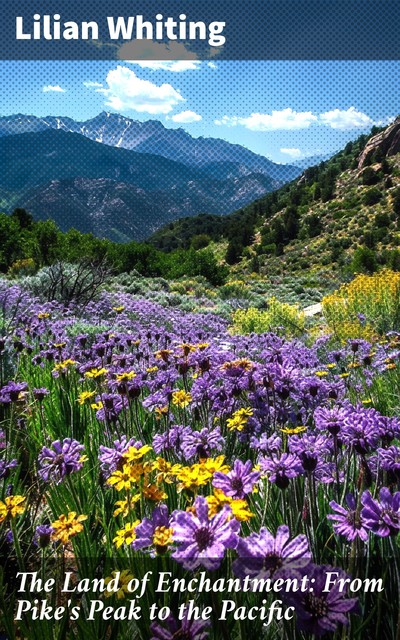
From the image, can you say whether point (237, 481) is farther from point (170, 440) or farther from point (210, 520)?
point (170, 440)

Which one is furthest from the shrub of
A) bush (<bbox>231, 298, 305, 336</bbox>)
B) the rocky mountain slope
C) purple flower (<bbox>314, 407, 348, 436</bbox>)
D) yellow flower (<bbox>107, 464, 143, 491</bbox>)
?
the rocky mountain slope

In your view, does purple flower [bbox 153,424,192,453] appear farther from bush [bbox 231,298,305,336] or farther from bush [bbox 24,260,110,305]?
bush [bbox 24,260,110,305]

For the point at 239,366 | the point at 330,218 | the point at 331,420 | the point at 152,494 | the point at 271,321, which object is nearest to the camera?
the point at 152,494

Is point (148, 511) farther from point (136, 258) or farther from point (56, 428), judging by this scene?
point (136, 258)

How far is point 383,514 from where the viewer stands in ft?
3.89

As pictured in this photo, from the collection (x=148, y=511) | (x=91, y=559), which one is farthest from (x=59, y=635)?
(x=148, y=511)

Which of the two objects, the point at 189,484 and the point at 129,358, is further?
the point at 129,358

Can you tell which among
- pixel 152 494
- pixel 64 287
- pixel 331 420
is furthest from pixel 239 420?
pixel 64 287

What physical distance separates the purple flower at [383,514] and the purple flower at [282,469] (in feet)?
1.13

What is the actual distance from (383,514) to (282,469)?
1.32 ft

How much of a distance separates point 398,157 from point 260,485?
73.1 meters

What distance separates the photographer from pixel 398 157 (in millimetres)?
67000

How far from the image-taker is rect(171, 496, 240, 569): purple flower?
101 cm

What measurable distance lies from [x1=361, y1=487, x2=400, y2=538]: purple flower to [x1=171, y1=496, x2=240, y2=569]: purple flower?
0.33 m
